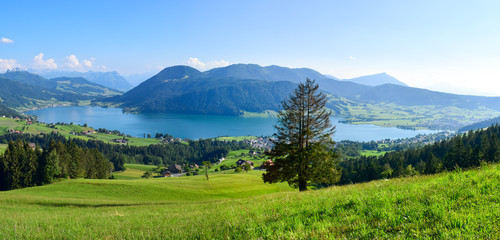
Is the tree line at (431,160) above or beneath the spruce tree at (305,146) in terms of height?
beneath

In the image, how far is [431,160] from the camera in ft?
211

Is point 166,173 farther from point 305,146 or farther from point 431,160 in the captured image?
point 305,146

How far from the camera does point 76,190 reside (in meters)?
38.8

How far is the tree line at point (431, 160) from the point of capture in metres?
53.2

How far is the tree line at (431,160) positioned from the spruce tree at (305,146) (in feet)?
62.0

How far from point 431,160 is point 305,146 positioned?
197 feet

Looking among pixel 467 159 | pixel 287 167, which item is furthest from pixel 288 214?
pixel 467 159

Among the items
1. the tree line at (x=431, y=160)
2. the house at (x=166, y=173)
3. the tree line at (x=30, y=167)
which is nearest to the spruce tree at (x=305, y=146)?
the tree line at (x=431, y=160)

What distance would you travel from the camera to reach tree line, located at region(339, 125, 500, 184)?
53.2 m

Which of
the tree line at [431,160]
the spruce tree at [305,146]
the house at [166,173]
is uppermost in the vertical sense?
the spruce tree at [305,146]

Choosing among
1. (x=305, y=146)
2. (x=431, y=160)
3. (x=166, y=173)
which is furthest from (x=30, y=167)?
(x=431, y=160)

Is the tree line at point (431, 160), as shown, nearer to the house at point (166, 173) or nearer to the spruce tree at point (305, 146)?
the spruce tree at point (305, 146)

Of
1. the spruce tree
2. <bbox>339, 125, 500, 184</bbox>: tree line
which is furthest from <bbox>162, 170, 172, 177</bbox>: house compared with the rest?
the spruce tree

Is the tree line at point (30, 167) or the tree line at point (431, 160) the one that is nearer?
the tree line at point (30, 167)
